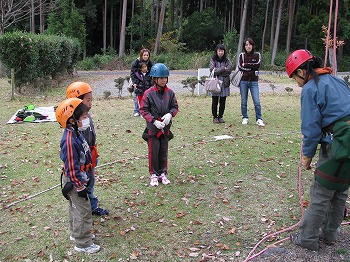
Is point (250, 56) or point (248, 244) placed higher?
point (250, 56)

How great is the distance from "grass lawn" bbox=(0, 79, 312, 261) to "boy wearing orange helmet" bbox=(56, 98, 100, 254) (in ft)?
0.66

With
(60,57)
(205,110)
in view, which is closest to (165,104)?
(205,110)

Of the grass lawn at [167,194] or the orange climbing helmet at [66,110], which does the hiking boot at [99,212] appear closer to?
the grass lawn at [167,194]

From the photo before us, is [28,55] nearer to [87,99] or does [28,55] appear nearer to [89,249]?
[87,99]

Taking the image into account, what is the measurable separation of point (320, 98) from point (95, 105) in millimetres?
9952

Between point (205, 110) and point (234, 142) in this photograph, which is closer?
point (234, 142)

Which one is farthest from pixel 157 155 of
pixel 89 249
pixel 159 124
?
pixel 89 249

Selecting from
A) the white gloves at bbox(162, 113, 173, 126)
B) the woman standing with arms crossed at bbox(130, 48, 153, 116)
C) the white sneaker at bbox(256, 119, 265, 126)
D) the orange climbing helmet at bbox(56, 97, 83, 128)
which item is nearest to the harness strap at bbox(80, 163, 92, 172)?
the orange climbing helmet at bbox(56, 97, 83, 128)

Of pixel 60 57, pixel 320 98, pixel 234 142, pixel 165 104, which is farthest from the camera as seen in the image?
pixel 60 57

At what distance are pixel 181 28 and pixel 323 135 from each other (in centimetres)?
4119

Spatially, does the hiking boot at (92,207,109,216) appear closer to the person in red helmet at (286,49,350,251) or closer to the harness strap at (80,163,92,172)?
the harness strap at (80,163,92,172)

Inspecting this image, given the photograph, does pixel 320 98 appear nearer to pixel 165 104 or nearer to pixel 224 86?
pixel 165 104

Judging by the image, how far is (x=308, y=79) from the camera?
11.3 ft

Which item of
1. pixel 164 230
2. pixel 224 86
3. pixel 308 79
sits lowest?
pixel 164 230
